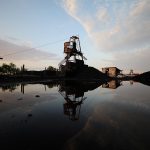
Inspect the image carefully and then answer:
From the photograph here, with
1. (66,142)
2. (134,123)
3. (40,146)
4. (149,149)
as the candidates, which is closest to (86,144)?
(66,142)

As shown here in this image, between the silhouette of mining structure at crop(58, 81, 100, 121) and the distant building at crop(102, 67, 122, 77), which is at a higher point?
the distant building at crop(102, 67, 122, 77)

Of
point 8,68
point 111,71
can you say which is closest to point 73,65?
point 111,71

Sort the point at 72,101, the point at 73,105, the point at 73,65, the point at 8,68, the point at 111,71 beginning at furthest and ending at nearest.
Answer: the point at 8,68 → the point at 111,71 → the point at 73,65 → the point at 72,101 → the point at 73,105

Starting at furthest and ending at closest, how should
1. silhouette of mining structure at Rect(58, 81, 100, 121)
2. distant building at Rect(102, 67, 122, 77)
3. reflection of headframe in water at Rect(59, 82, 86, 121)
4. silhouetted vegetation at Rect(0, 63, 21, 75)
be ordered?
silhouetted vegetation at Rect(0, 63, 21, 75), distant building at Rect(102, 67, 122, 77), silhouette of mining structure at Rect(58, 81, 100, 121), reflection of headframe in water at Rect(59, 82, 86, 121)

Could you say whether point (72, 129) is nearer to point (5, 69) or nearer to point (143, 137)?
point (143, 137)

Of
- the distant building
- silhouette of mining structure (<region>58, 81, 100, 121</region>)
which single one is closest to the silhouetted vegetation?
the distant building

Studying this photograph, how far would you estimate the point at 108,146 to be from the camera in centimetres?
505

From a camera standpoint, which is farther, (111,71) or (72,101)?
(111,71)

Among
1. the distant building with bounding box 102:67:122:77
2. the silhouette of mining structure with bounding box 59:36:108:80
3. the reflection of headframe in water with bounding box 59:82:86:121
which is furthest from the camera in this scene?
the distant building with bounding box 102:67:122:77

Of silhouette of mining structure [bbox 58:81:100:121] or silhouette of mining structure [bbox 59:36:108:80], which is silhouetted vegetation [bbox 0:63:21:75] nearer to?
silhouette of mining structure [bbox 59:36:108:80]

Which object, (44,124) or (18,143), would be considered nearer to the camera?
(18,143)

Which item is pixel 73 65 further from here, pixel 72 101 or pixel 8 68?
pixel 8 68

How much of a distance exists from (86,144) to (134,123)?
336 centimetres

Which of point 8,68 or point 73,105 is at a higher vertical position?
point 8,68
